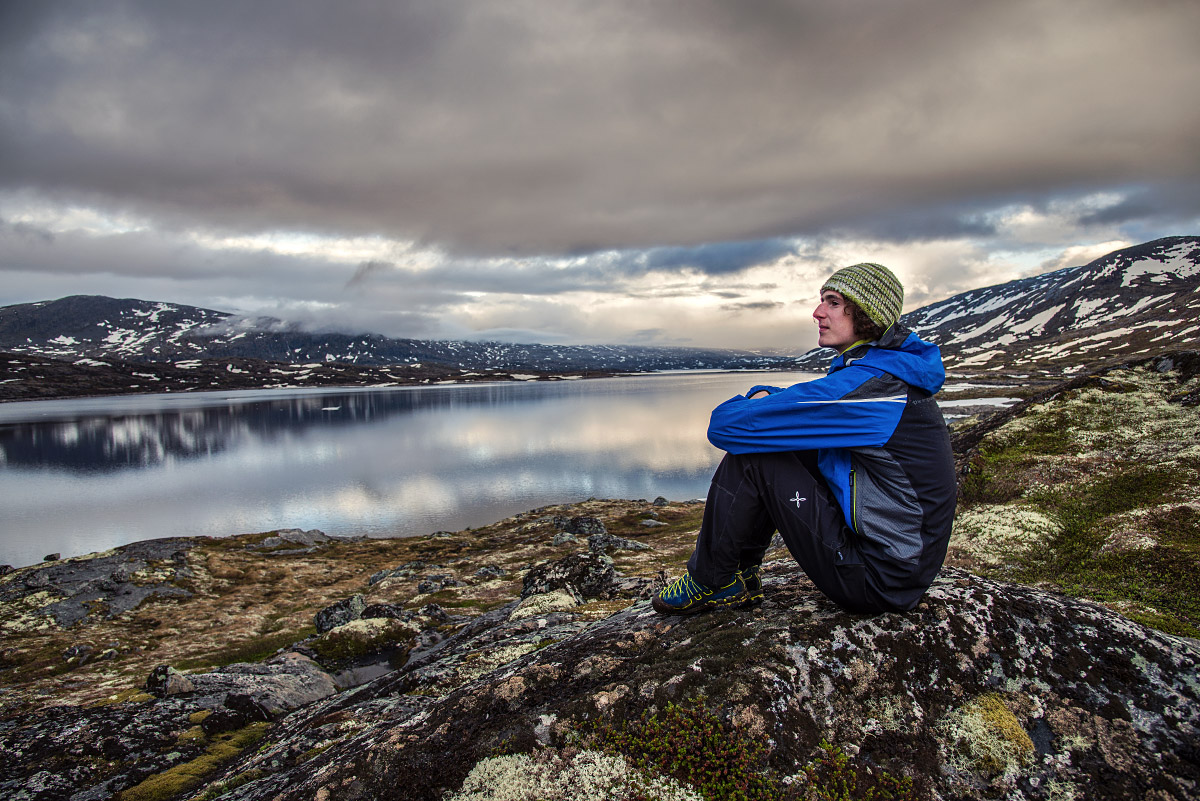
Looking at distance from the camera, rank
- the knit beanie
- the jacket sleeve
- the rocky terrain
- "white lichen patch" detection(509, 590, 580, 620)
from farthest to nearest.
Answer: "white lichen patch" detection(509, 590, 580, 620)
the knit beanie
the jacket sleeve
the rocky terrain

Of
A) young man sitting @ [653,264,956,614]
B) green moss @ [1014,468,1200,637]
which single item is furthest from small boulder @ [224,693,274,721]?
green moss @ [1014,468,1200,637]

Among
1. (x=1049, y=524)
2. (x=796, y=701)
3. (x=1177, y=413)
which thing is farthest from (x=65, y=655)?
(x=1177, y=413)

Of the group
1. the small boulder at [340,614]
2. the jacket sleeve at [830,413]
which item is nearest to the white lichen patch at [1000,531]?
the jacket sleeve at [830,413]

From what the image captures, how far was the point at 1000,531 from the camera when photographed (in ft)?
36.2

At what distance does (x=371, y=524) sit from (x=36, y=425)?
129m

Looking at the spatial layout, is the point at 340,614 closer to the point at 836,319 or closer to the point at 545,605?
the point at 545,605

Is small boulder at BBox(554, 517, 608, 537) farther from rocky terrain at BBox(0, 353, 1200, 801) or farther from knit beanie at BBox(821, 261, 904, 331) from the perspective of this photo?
knit beanie at BBox(821, 261, 904, 331)

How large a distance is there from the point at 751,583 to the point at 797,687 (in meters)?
1.42

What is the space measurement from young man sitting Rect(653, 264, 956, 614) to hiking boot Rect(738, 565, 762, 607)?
884 millimetres

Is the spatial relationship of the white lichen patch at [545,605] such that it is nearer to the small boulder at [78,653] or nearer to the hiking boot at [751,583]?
the hiking boot at [751,583]

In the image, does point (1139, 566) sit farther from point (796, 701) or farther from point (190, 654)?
point (190, 654)

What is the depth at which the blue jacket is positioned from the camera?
4.48m

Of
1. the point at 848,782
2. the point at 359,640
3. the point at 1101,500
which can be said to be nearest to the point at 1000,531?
the point at 1101,500

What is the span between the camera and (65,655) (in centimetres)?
2312
